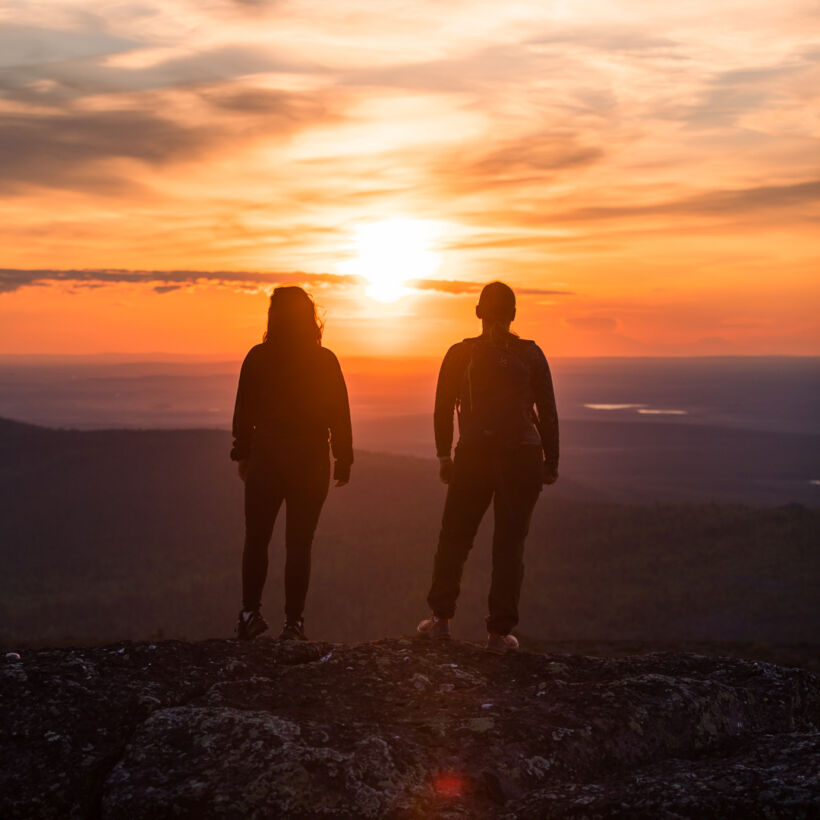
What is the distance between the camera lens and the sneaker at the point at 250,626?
591 cm

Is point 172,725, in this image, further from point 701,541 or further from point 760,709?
point 701,541

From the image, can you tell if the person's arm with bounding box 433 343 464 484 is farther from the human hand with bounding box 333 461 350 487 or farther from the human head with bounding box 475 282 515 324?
the human hand with bounding box 333 461 350 487

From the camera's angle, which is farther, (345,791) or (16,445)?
(16,445)

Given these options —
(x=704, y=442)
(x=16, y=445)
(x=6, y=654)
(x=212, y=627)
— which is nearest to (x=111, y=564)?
(x=212, y=627)

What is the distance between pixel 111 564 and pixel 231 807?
40.6m

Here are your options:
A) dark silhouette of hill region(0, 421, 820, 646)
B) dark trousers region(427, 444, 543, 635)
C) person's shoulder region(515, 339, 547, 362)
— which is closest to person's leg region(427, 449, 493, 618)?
dark trousers region(427, 444, 543, 635)

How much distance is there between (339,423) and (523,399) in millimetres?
1221

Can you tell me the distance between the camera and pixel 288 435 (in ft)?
19.6

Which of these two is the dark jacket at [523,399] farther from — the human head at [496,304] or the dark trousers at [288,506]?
the dark trousers at [288,506]

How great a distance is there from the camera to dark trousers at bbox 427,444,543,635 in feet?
18.7

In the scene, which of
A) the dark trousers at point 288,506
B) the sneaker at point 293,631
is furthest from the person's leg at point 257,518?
the sneaker at point 293,631

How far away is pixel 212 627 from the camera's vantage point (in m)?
30.2

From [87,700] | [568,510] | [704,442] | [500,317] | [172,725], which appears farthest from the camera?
[704,442]

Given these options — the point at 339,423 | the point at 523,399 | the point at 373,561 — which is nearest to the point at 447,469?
the point at 523,399
